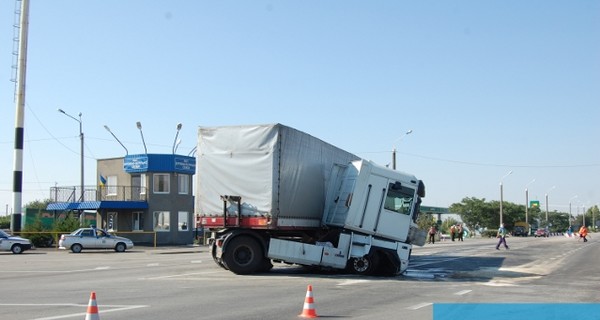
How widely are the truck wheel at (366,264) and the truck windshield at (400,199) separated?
5.17 feet

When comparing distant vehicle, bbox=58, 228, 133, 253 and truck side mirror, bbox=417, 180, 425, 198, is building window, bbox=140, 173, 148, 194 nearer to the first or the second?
distant vehicle, bbox=58, 228, 133, 253

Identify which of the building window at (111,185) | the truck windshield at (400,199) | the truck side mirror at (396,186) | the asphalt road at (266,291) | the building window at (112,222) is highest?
the building window at (111,185)

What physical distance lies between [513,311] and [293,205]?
8523 mm

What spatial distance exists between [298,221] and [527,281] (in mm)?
6494

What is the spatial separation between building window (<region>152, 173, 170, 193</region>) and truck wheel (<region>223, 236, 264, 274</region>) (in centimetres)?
2999

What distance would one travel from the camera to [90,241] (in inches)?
1426

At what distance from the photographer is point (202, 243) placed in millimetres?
47469

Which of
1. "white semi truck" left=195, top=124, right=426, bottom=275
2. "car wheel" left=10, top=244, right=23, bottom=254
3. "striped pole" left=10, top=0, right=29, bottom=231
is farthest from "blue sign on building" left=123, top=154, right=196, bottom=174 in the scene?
"white semi truck" left=195, top=124, right=426, bottom=275

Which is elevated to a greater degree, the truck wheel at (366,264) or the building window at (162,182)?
the building window at (162,182)

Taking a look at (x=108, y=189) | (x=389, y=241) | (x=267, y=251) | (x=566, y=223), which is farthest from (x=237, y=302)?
(x=566, y=223)

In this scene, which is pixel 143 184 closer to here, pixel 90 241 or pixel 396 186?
pixel 90 241

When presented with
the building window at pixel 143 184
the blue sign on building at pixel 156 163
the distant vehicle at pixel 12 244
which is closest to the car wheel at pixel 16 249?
the distant vehicle at pixel 12 244

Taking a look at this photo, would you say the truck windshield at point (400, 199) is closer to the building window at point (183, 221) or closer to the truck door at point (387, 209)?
the truck door at point (387, 209)

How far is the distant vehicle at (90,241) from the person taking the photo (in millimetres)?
35719
